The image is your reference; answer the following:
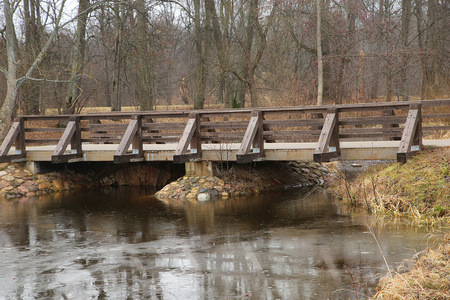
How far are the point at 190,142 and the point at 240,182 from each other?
158cm

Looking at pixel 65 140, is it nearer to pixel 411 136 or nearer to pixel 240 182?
pixel 240 182

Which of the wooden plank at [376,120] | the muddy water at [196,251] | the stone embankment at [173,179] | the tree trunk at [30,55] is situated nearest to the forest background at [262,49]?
the tree trunk at [30,55]

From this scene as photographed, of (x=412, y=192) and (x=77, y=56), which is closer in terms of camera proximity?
(x=412, y=192)

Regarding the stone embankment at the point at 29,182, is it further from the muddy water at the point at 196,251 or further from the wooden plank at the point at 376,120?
the wooden plank at the point at 376,120

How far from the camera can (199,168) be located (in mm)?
14469

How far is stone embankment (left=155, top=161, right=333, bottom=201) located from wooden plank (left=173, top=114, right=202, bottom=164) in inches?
31.6

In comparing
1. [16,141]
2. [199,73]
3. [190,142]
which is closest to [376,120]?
[190,142]

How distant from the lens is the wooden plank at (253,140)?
1286 centimetres

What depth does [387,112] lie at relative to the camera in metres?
13.8

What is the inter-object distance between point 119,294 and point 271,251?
2.55 meters

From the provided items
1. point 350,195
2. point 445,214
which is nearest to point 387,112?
point 350,195

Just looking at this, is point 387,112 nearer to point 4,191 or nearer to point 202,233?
point 202,233

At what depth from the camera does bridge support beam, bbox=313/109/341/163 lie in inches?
478

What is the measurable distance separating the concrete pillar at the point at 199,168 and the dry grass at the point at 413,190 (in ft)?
11.8
